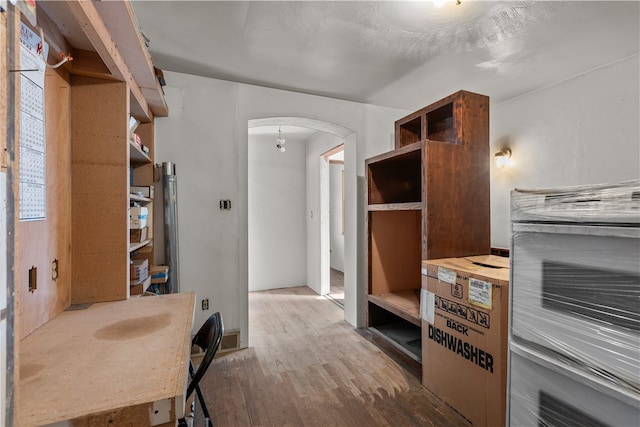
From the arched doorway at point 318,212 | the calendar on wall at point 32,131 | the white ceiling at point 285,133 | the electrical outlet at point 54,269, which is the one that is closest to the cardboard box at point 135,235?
the electrical outlet at point 54,269

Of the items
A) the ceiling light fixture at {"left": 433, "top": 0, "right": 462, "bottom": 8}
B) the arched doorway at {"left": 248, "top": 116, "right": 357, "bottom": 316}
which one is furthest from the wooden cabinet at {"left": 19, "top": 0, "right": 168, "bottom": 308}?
the arched doorway at {"left": 248, "top": 116, "right": 357, "bottom": 316}

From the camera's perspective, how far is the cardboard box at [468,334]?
1401 mm

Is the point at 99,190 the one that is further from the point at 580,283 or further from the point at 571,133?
the point at 571,133

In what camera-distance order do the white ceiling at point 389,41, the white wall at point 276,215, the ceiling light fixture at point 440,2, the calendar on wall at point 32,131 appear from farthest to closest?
the white wall at point 276,215, the white ceiling at point 389,41, the ceiling light fixture at point 440,2, the calendar on wall at point 32,131

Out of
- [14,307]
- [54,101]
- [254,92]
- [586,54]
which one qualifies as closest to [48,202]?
[54,101]

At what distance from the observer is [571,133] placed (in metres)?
2.66

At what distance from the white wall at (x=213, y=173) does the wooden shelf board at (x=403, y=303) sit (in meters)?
1.21

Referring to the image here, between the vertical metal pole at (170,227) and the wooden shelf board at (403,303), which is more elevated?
the vertical metal pole at (170,227)

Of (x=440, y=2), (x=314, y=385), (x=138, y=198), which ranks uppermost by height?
(x=440, y=2)

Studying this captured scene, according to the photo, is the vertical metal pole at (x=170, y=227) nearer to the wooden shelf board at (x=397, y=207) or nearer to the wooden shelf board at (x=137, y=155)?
the wooden shelf board at (x=137, y=155)

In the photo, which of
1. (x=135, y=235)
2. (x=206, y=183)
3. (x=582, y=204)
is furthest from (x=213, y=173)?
(x=582, y=204)

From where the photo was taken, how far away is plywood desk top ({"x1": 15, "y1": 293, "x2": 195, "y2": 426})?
69 cm

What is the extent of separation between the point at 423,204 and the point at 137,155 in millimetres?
2045

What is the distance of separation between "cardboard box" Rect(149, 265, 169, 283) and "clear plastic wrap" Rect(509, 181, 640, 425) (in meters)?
2.24
